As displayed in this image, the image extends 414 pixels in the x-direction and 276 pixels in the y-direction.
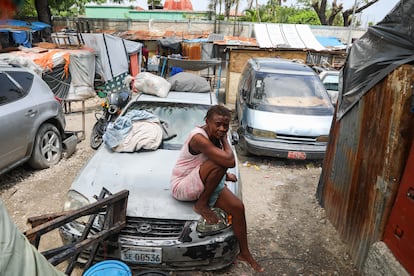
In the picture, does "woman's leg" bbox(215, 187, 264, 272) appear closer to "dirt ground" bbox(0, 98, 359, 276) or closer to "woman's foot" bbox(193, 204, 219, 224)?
"woman's foot" bbox(193, 204, 219, 224)

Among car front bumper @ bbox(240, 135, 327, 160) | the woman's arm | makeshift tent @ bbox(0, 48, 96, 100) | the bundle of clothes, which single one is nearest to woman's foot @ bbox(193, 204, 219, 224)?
the woman's arm

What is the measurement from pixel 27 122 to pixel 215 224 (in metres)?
3.44

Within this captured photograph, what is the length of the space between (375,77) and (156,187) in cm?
250

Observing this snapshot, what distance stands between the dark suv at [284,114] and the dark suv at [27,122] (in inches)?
139

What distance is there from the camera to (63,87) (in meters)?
10.7

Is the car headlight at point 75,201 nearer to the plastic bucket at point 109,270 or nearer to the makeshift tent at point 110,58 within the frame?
the plastic bucket at point 109,270

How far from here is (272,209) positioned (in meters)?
4.59

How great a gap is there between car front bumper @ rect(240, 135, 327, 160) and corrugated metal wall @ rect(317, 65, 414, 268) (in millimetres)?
1635

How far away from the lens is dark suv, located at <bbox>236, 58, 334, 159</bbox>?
19.7 feet

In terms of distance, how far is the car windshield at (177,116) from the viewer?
13.7 ft

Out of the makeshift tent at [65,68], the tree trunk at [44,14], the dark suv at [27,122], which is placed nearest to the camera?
the dark suv at [27,122]

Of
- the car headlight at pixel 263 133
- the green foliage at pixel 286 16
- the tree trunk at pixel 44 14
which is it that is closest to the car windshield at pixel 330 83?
the car headlight at pixel 263 133

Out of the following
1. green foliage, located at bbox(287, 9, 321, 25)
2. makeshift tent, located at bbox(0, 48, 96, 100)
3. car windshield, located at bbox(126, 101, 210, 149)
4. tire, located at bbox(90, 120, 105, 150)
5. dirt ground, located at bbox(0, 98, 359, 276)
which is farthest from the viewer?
green foliage, located at bbox(287, 9, 321, 25)

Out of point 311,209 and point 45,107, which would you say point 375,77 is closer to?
point 311,209
